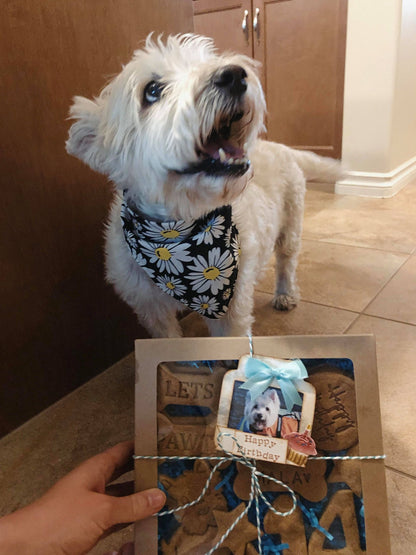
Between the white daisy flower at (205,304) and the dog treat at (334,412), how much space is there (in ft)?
1.53

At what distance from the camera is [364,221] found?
2.32 meters

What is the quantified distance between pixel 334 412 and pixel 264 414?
0.09 metres

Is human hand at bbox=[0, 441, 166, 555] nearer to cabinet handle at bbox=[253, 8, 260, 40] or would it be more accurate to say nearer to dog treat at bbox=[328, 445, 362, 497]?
dog treat at bbox=[328, 445, 362, 497]

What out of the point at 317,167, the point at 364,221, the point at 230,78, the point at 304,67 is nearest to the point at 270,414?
the point at 230,78

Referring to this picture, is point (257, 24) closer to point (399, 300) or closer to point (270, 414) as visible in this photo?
Answer: point (399, 300)

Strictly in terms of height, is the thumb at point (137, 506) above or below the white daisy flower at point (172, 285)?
below

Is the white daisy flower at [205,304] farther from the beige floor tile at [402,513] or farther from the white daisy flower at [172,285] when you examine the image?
the beige floor tile at [402,513]

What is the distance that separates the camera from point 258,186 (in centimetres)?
124

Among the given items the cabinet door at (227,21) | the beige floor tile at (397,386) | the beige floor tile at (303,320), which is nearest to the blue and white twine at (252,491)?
the beige floor tile at (397,386)

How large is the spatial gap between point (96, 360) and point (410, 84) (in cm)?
274

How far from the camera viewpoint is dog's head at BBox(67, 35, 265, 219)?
76 cm

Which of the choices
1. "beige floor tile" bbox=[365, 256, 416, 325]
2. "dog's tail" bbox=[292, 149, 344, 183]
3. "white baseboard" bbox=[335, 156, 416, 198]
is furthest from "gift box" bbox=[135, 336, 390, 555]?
"white baseboard" bbox=[335, 156, 416, 198]

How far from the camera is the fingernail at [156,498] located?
544 mm

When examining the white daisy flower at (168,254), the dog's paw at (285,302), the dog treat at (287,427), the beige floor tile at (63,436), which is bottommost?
the beige floor tile at (63,436)
